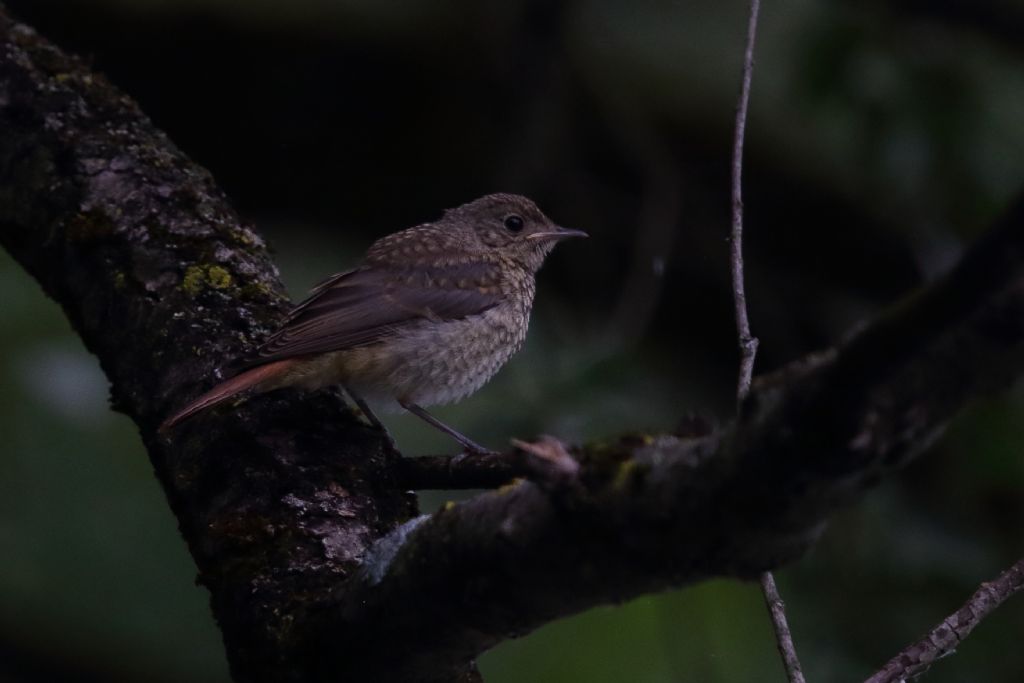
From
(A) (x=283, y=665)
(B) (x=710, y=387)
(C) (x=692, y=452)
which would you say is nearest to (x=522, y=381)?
(B) (x=710, y=387)

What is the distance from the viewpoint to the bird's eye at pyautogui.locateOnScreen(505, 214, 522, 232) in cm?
522

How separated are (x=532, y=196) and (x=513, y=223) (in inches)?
43.6

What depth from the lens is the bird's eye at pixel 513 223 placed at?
522cm

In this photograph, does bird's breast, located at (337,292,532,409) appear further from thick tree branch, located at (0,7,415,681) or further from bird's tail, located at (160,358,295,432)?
bird's tail, located at (160,358,295,432)

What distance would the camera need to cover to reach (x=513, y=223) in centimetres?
523

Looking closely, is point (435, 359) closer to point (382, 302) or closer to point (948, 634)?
point (382, 302)

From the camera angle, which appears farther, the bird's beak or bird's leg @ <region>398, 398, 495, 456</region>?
the bird's beak

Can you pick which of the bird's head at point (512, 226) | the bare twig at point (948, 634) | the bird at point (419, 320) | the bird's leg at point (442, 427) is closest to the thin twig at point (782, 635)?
the bare twig at point (948, 634)

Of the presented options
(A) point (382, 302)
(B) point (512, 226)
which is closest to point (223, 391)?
(A) point (382, 302)

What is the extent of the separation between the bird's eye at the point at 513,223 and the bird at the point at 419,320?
0.22 ft

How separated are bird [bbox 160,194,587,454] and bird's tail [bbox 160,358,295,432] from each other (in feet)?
0.65

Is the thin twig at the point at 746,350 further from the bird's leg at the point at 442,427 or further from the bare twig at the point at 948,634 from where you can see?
the bird's leg at the point at 442,427

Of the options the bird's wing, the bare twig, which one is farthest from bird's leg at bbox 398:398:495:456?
the bare twig

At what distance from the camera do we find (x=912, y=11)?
5.74 meters
